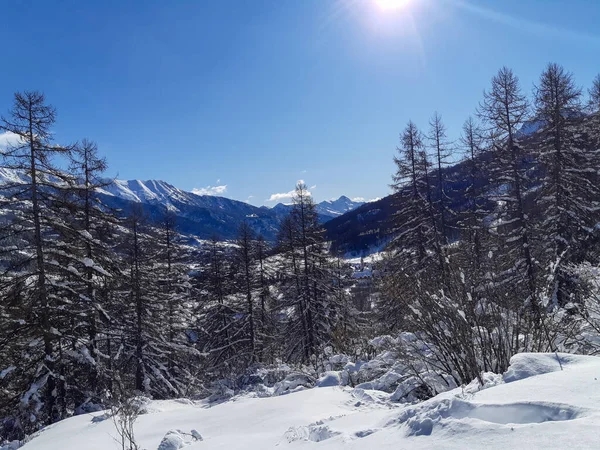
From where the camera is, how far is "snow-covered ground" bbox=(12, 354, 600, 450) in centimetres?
228

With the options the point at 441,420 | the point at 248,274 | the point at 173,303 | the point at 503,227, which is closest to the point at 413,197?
the point at 503,227

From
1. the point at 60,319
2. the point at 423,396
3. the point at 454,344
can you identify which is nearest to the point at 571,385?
the point at 454,344

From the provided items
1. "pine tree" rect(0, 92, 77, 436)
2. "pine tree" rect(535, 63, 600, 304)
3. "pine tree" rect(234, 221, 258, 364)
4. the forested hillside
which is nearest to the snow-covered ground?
the forested hillside

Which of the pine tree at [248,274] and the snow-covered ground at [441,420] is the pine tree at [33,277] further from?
the pine tree at [248,274]

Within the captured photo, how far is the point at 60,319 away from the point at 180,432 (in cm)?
1071

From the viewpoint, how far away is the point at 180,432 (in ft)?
16.9

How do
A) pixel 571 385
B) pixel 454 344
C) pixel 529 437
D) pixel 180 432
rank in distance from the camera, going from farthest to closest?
1. pixel 180 432
2. pixel 454 344
3. pixel 571 385
4. pixel 529 437

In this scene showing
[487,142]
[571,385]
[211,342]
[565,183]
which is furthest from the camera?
[211,342]

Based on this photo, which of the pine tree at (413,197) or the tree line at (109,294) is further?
the pine tree at (413,197)

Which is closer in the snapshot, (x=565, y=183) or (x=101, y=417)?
(x=101, y=417)

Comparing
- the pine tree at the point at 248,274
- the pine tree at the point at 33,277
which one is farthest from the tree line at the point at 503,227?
the pine tree at the point at 33,277

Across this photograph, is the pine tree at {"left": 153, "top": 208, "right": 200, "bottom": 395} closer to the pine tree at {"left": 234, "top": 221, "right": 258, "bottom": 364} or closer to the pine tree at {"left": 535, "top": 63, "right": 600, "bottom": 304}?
the pine tree at {"left": 234, "top": 221, "right": 258, "bottom": 364}

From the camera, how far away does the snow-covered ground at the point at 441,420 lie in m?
2.28

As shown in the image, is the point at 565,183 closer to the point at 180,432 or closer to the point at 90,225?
the point at 180,432
